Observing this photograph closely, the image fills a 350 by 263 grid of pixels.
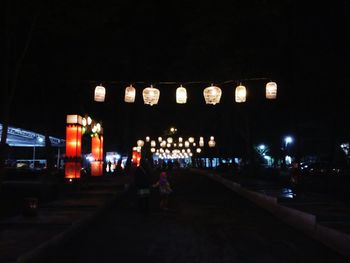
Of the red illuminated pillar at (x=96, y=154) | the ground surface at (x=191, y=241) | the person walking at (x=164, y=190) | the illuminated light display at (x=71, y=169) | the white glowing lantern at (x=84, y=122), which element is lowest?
the ground surface at (x=191, y=241)

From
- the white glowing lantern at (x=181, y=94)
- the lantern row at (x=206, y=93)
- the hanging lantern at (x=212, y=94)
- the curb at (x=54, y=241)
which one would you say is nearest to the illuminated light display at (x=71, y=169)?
the lantern row at (x=206, y=93)

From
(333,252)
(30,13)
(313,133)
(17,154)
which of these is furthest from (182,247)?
(17,154)

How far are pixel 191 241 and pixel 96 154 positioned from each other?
104ft

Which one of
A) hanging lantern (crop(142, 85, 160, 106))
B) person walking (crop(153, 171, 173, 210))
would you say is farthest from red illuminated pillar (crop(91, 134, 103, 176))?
person walking (crop(153, 171, 173, 210))

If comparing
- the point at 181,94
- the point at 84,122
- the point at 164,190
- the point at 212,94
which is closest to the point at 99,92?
the point at 181,94

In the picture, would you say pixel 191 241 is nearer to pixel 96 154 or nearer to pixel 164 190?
pixel 164 190

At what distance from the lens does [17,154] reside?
60.6m

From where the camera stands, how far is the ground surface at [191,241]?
1041 centimetres

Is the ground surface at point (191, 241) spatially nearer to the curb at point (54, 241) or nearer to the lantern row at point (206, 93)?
the curb at point (54, 241)

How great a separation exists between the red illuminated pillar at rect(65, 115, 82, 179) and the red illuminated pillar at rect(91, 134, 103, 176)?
973 centimetres

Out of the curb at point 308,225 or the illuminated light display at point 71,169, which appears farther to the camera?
the illuminated light display at point 71,169

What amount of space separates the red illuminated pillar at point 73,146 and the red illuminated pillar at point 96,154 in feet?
31.9

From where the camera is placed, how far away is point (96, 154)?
4322 centimetres

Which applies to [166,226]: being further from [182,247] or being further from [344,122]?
[344,122]
